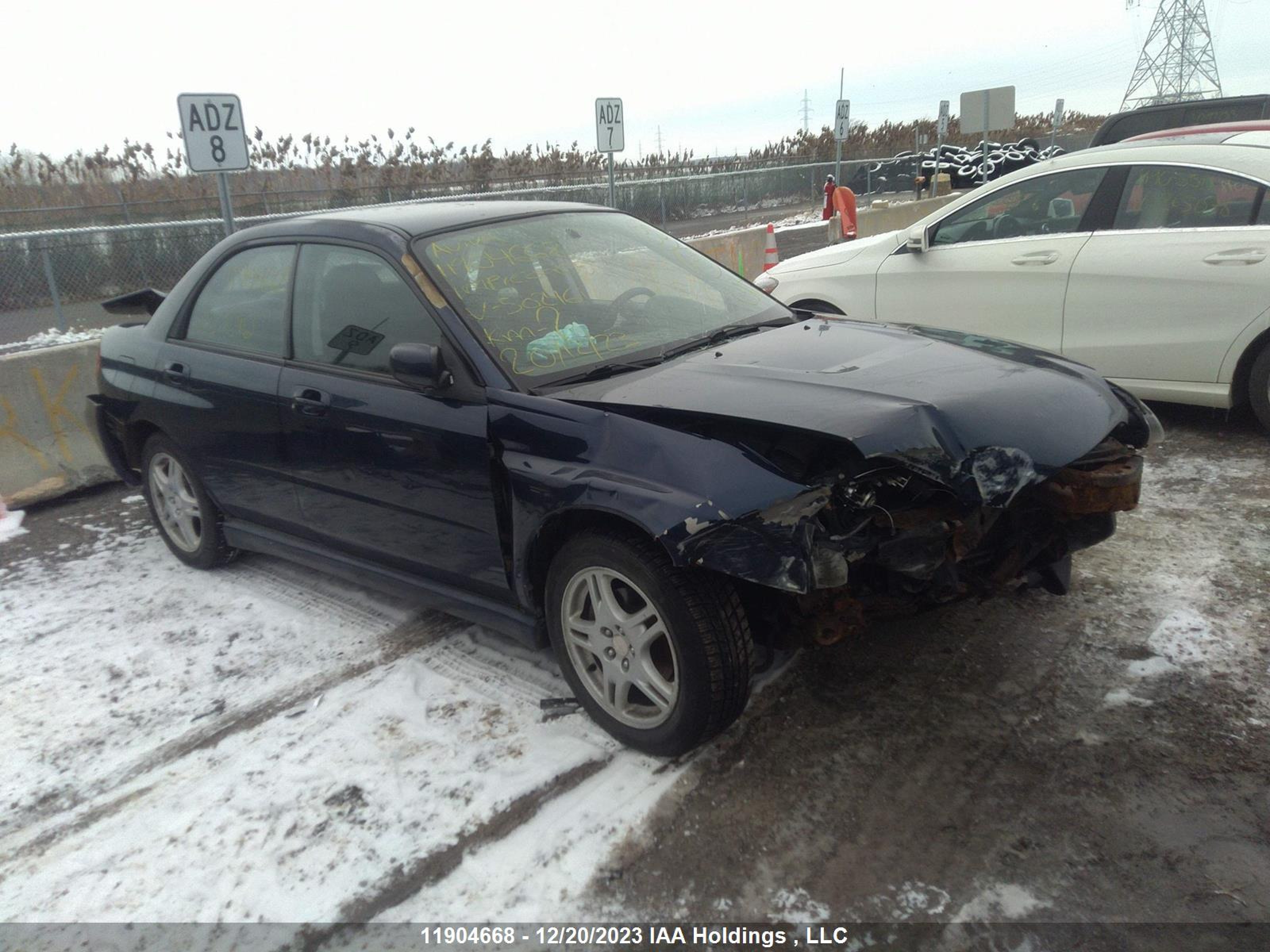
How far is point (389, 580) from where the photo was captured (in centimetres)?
383

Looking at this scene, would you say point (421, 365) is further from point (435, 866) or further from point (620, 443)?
point (435, 866)

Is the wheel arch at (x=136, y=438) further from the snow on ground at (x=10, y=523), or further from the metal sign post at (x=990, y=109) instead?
the metal sign post at (x=990, y=109)

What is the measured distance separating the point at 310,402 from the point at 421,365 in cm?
83

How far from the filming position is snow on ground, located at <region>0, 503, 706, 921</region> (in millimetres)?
2670

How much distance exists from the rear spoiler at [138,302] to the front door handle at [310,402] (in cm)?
177

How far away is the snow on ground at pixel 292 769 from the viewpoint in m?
2.67

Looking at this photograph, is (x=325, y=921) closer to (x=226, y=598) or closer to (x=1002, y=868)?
(x=1002, y=868)

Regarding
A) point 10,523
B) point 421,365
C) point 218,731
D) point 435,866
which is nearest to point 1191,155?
point 421,365

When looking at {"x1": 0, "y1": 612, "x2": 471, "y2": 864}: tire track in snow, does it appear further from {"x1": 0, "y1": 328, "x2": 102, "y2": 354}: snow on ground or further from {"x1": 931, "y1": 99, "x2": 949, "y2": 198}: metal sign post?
{"x1": 931, "y1": 99, "x2": 949, "y2": 198}: metal sign post

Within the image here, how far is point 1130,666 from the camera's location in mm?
3371

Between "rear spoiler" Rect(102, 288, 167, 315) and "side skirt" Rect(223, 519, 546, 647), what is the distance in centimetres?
140

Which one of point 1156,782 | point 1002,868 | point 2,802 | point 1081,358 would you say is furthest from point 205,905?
point 1081,358

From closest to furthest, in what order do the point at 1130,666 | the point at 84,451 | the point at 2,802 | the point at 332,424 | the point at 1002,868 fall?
the point at 1002,868, the point at 2,802, the point at 1130,666, the point at 332,424, the point at 84,451

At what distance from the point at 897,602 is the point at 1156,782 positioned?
2.91 ft
